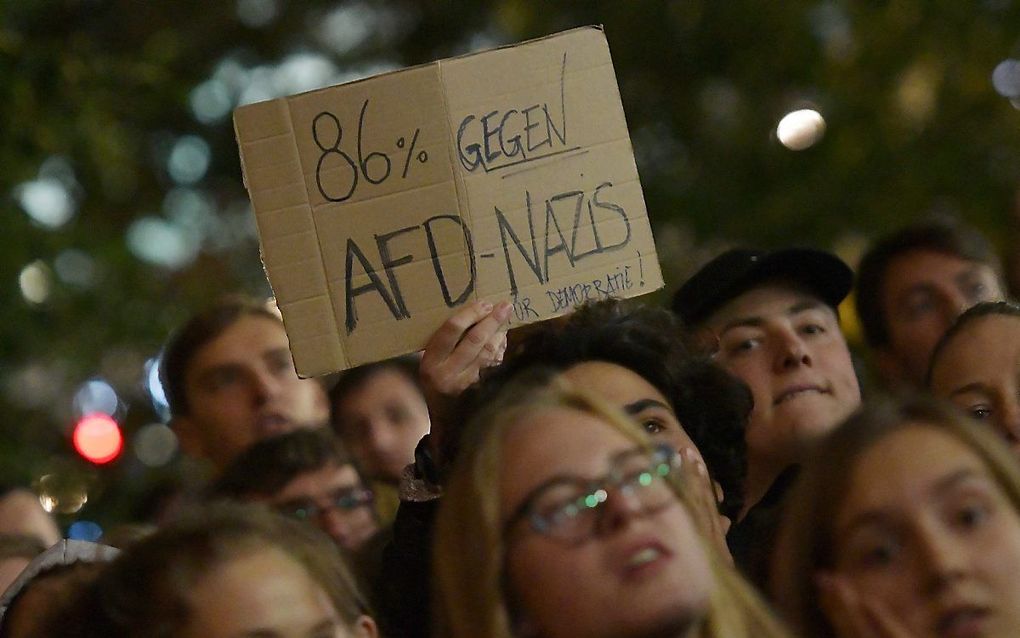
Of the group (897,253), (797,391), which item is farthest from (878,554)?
(897,253)

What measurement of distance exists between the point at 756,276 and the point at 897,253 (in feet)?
2.40

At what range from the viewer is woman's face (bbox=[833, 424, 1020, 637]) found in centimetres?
219

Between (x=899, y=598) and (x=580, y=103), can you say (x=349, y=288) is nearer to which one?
(x=580, y=103)

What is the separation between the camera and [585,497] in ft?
7.46

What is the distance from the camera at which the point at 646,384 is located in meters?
2.98

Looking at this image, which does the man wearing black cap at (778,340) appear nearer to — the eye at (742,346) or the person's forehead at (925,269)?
the eye at (742,346)

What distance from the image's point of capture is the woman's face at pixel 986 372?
3004 mm

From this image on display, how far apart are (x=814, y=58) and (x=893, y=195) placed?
2.16ft

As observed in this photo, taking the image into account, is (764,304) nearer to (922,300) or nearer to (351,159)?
(922,300)

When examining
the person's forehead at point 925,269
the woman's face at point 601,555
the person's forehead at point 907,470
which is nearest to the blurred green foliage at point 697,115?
the person's forehead at point 925,269

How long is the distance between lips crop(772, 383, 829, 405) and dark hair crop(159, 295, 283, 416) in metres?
1.51

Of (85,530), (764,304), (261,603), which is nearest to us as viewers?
(261,603)

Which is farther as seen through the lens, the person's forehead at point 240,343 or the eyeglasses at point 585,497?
the person's forehead at point 240,343

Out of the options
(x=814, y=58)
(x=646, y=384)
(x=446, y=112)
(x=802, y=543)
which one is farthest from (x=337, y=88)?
(x=814, y=58)
